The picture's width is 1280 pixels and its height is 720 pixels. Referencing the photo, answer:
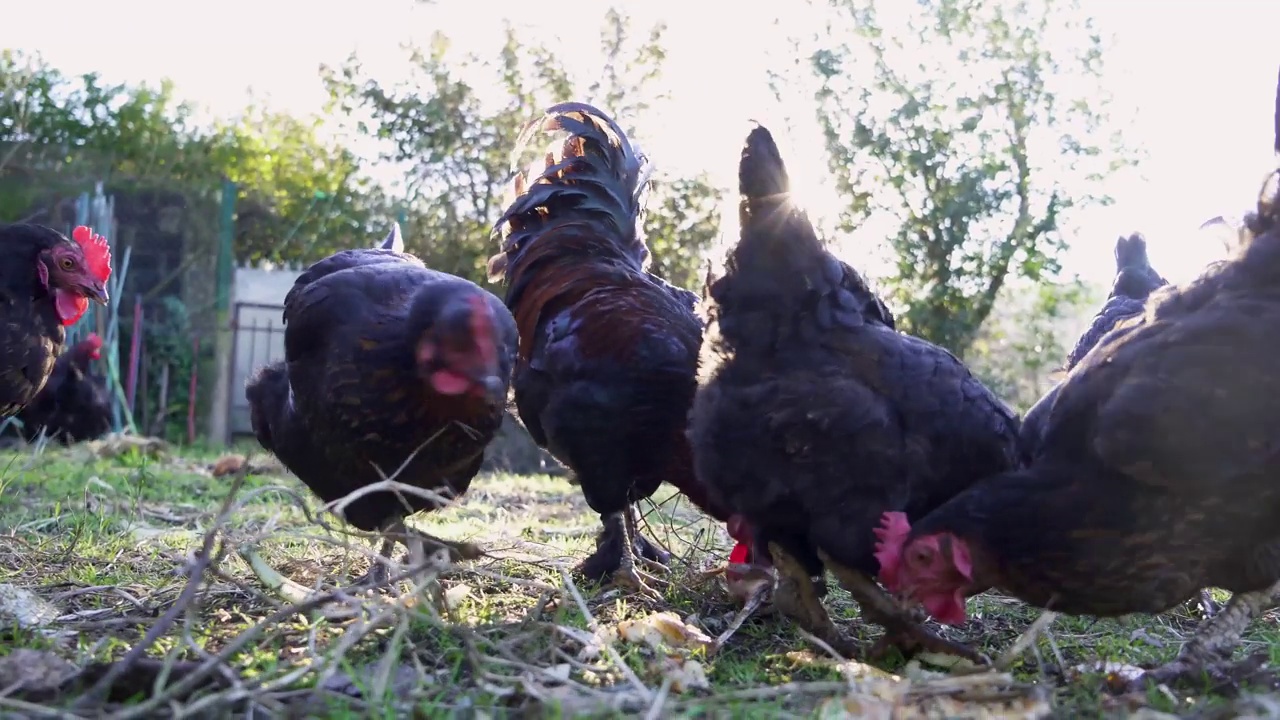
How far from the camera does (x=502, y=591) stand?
356 cm

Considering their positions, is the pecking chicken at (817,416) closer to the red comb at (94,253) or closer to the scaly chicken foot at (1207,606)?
A: the scaly chicken foot at (1207,606)

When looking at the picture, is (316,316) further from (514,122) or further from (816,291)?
(514,122)

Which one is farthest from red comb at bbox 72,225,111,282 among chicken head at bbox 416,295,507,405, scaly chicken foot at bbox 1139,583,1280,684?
scaly chicken foot at bbox 1139,583,1280,684

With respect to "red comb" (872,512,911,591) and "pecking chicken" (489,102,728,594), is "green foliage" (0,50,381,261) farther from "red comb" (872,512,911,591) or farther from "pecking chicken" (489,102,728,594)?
"red comb" (872,512,911,591)

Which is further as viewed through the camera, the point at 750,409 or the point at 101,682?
the point at 750,409

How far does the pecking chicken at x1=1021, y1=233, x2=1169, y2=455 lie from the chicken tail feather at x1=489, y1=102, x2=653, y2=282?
229cm

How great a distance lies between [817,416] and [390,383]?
1508 millimetres

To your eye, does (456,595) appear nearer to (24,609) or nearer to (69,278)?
(24,609)

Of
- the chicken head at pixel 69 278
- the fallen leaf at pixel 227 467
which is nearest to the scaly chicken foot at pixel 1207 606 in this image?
the chicken head at pixel 69 278

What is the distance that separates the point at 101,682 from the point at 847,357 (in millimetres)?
2356

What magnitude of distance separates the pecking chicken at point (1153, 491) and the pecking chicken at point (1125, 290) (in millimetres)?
1467

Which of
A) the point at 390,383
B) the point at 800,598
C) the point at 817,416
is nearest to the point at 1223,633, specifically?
the point at 800,598

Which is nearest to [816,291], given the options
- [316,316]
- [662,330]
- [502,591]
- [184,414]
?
[662,330]

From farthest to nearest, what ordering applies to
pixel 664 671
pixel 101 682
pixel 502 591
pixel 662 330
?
pixel 662 330, pixel 502 591, pixel 664 671, pixel 101 682
